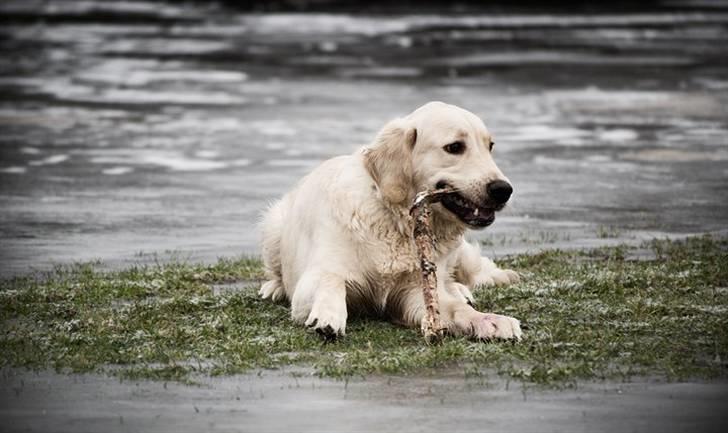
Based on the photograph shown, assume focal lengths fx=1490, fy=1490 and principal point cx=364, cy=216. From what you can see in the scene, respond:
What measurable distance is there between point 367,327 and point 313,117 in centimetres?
1410

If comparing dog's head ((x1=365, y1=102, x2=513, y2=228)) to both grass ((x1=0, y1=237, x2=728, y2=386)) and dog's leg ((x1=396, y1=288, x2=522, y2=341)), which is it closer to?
dog's leg ((x1=396, y1=288, x2=522, y2=341))

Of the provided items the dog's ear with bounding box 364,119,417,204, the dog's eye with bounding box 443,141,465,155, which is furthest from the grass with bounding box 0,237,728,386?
the dog's eye with bounding box 443,141,465,155

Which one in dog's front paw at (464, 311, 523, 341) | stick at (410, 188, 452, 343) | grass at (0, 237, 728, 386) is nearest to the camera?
grass at (0, 237, 728, 386)

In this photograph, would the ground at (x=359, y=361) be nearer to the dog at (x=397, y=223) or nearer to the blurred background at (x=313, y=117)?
the dog at (x=397, y=223)

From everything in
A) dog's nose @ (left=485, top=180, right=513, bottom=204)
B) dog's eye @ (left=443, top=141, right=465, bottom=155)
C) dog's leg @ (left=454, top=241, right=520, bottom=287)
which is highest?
dog's eye @ (left=443, top=141, right=465, bottom=155)

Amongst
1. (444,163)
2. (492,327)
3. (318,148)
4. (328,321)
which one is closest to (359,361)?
(328,321)

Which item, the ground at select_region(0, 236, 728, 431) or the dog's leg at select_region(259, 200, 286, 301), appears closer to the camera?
the ground at select_region(0, 236, 728, 431)

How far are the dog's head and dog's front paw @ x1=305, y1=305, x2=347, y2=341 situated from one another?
90cm

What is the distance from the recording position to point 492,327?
27.5ft

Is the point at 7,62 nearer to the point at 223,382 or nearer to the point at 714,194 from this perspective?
the point at 714,194

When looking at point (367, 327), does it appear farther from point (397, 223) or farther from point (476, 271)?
point (476, 271)

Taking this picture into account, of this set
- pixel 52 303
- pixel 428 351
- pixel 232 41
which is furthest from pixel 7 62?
pixel 428 351

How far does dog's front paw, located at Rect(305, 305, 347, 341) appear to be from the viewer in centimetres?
842

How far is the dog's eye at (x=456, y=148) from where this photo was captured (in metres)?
8.73
